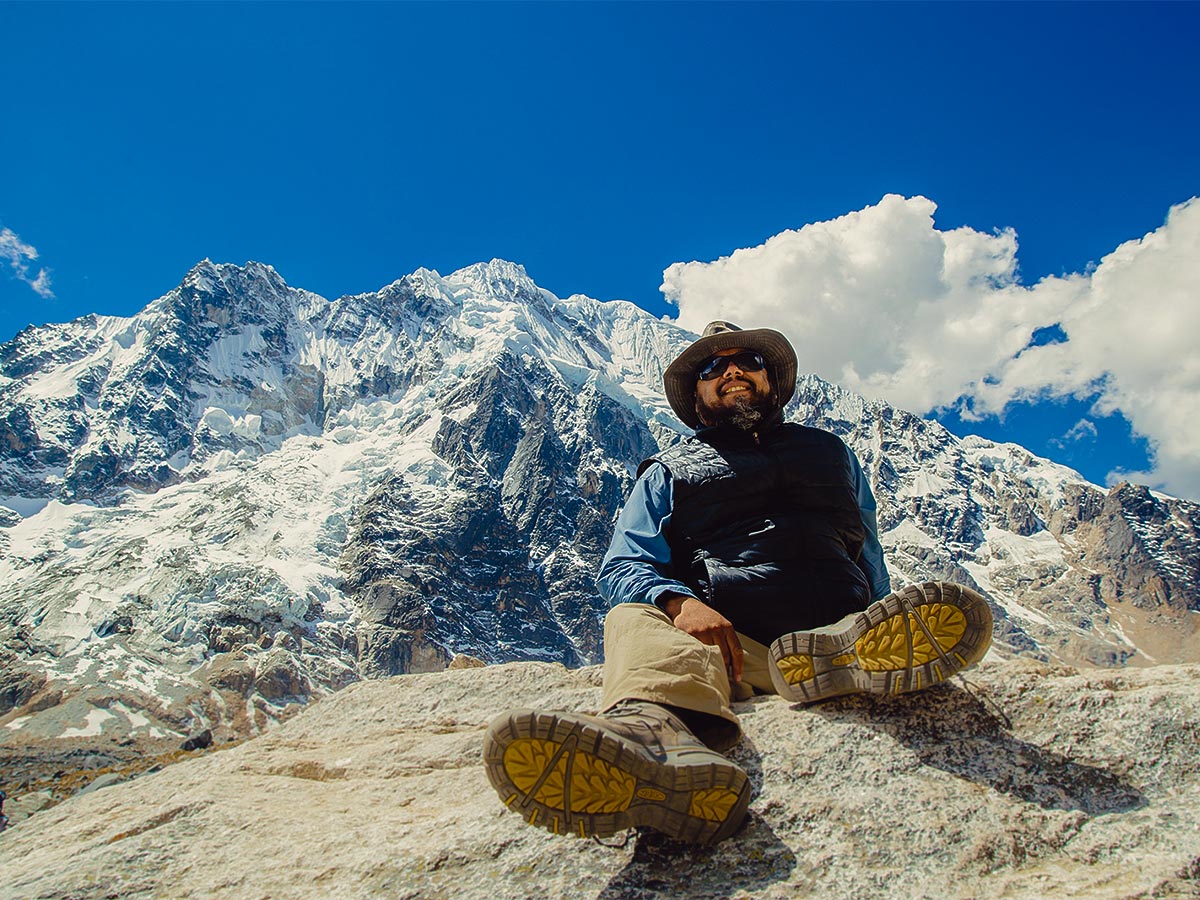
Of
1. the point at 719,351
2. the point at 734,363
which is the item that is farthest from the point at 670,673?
the point at 719,351

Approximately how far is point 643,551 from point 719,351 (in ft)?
5.55

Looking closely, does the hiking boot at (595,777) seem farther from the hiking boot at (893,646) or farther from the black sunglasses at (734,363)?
the black sunglasses at (734,363)

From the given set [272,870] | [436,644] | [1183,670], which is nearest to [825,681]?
[1183,670]

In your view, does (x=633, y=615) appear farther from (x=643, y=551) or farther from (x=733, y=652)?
(x=643, y=551)

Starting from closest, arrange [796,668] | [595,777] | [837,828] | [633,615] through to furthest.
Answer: [595,777] → [837,828] → [796,668] → [633,615]

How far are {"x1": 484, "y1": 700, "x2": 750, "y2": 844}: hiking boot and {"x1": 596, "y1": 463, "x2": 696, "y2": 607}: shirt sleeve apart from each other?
3.97 ft

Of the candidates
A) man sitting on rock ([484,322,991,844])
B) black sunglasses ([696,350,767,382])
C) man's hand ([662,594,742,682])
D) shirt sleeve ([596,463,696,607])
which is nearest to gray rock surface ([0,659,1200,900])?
man sitting on rock ([484,322,991,844])

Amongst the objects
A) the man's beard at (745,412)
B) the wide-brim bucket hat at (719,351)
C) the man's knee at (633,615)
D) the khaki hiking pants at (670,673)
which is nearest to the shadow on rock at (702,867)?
the khaki hiking pants at (670,673)

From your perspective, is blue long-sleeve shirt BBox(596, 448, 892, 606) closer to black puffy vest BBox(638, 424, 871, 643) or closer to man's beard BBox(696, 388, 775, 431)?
black puffy vest BBox(638, 424, 871, 643)

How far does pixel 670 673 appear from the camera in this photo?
10.3 feet

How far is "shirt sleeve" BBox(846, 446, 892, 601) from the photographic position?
15.0 feet

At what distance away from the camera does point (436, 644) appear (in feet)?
601

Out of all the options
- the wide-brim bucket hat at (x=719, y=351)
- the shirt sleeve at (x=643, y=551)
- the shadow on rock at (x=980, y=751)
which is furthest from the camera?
the wide-brim bucket hat at (x=719, y=351)

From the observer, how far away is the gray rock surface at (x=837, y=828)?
2475 mm
